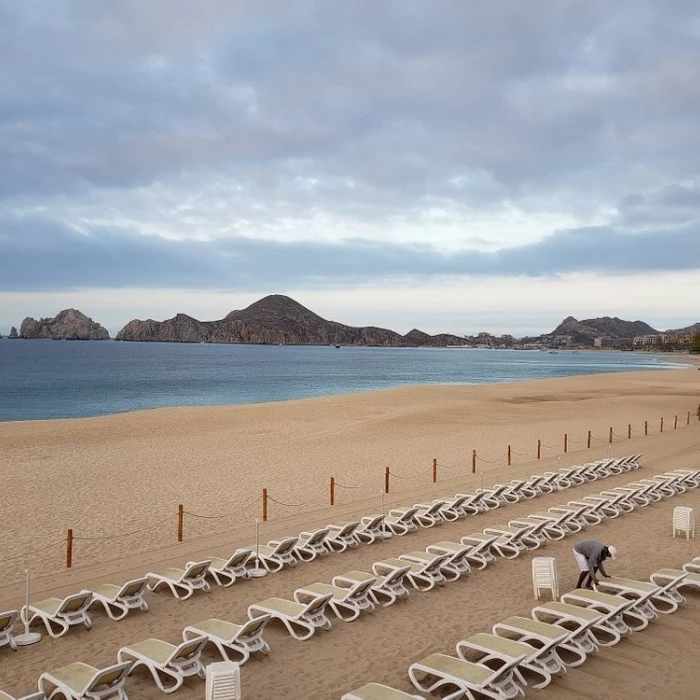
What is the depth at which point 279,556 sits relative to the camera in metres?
10.6

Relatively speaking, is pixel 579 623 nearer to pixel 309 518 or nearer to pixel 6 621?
pixel 6 621

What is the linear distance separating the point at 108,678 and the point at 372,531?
6.79 metres

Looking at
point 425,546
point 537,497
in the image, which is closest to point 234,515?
point 425,546

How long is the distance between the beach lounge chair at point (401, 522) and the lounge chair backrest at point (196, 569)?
13.7 ft

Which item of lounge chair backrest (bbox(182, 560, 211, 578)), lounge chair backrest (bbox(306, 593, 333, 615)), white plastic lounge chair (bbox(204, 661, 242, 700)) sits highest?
white plastic lounge chair (bbox(204, 661, 242, 700))

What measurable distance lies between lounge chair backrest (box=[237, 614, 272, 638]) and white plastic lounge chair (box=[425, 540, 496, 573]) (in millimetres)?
3565

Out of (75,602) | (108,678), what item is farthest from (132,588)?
(108,678)

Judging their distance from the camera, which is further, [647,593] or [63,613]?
[647,593]

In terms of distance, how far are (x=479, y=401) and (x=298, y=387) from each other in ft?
107

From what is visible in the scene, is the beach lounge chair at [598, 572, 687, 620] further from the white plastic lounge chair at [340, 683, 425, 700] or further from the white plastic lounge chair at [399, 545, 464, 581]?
the white plastic lounge chair at [340, 683, 425, 700]

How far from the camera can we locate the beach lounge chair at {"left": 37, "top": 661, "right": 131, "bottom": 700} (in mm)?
5926

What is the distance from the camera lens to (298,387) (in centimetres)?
7038

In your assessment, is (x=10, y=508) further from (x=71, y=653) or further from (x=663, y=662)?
(x=663, y=662)

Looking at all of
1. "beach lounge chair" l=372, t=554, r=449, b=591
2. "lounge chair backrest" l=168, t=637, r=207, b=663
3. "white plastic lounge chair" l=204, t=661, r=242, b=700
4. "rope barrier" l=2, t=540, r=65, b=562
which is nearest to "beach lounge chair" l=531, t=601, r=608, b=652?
"beach lounge chair" l=372, t=554, r=449, b=591
